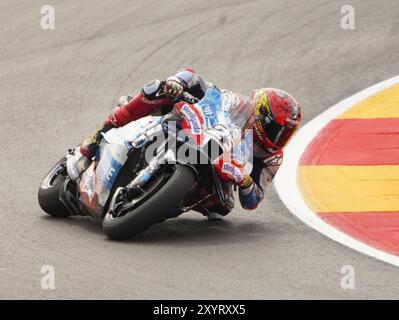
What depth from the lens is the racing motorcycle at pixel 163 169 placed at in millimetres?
7781

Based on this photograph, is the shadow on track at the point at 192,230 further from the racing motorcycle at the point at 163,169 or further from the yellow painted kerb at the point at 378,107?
the yellow painted kerb at the point at 378,107

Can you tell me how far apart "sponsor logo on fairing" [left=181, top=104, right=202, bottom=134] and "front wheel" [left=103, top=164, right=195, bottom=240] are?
1.10 ft

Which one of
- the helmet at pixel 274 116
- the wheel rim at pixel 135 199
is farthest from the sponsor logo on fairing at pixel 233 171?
the helmet at pixel 274 116

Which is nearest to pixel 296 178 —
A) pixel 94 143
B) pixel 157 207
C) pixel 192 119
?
pixel 94 143

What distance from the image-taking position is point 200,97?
27.8 feet

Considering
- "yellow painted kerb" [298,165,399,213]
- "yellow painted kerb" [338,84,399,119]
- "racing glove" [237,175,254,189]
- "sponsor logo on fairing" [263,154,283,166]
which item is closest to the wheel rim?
"racing glove" [237,175,254,189]

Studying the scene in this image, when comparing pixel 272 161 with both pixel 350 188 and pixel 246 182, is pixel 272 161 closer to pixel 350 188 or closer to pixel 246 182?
pixel 246 182

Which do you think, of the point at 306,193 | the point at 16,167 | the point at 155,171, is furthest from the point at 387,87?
the point at 155,171

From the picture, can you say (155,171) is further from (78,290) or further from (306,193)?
(306,193)

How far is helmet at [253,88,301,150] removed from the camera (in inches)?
324

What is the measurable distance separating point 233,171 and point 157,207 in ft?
2.09
